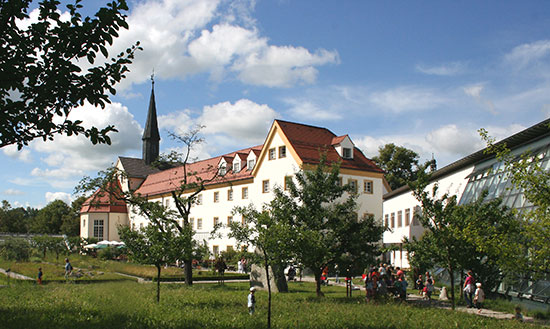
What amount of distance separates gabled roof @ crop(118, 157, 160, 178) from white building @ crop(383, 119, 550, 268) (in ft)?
139

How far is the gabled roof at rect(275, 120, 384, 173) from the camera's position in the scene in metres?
43.2

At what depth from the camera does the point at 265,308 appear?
58.7ft

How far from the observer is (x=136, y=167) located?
80.5 metres

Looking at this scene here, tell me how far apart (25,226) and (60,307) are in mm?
105296

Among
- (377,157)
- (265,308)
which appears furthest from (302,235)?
(377,157)

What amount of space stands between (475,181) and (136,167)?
198ft

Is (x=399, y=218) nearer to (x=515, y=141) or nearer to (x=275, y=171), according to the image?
(x=275, y=171)

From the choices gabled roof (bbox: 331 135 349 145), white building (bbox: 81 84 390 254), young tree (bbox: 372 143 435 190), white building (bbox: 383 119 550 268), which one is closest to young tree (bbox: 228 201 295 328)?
white building (bbox: 383 119 550 268)


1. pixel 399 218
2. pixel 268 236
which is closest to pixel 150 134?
pixel 399 218

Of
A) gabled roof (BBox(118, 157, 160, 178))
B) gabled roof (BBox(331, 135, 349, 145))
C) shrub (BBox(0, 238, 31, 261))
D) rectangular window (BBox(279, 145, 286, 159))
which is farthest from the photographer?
gabled roof (BBox(118, 157, 160, 178))

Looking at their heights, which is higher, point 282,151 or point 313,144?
point 313,144

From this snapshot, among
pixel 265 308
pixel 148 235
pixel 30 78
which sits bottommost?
pixel 265 308

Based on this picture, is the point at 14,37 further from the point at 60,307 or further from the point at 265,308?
the point at 265,308

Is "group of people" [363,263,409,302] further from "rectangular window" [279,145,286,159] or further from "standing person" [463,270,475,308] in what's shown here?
"rectangular window" [279,145,286,159]
